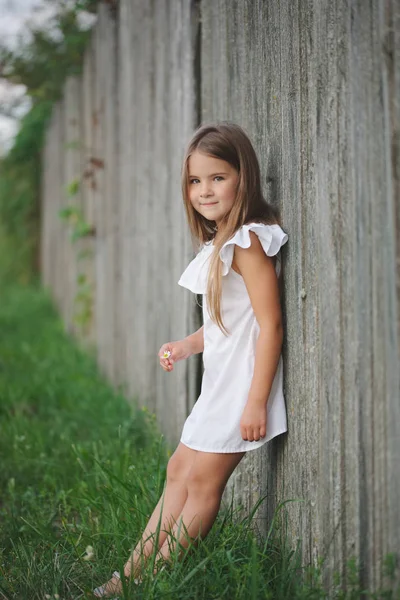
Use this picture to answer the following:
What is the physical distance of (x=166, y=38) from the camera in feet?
12.2

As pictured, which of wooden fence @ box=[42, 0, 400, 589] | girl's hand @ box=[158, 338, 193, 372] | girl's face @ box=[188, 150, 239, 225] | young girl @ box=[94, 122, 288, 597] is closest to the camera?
wooden fence @ box=[42, 0, 400, 589]

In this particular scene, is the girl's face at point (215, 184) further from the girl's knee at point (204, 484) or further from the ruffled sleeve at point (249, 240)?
the girl's knee at point (204, 484)

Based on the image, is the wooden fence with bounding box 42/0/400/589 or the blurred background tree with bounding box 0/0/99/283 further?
the blurred background tree with bounding box 0/0/99/283

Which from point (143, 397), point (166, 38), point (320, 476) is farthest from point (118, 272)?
point (320, 476)

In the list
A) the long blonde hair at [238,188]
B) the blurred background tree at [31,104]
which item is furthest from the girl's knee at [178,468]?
the blurred background tree at [31,104]

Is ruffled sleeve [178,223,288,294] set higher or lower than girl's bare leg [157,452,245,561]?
higher

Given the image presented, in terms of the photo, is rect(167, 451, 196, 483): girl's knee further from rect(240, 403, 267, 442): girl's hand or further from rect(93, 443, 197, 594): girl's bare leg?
rect(240, 403, 267, 442): girl's hand

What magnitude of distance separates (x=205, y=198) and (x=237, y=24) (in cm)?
75

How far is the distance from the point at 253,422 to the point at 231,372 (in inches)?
7.6

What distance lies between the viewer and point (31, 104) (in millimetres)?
9148

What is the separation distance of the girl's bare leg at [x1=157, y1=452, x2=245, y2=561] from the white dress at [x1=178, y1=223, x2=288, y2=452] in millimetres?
47

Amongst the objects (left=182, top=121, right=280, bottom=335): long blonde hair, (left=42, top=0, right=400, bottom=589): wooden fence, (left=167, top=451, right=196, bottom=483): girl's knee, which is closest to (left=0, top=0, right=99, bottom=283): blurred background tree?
(left=42, top=0, right=400, bottom=589): wooden fence

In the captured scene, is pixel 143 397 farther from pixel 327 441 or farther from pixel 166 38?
pixel 327 441

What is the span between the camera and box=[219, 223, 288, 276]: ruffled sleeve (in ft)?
7.16
